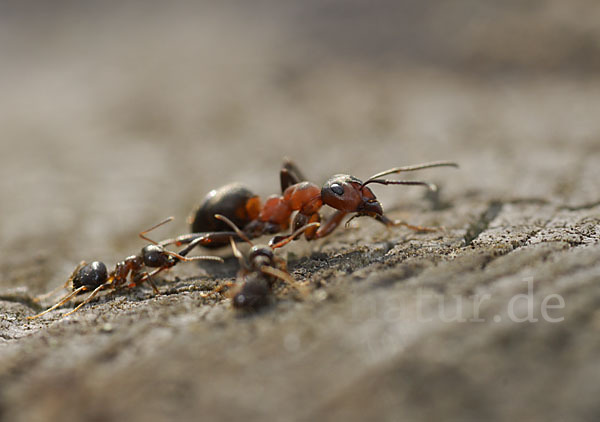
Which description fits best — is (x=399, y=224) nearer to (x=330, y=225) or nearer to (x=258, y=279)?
(x=330, y=225)

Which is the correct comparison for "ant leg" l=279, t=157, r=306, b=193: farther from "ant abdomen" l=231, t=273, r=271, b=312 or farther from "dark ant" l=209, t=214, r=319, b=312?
"ant abdomen" l=231, t=273, r=271, b=312

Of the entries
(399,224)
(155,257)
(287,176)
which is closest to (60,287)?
(155,257)

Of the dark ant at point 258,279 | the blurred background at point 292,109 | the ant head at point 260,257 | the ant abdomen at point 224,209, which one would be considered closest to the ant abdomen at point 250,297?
the dark ant at point 258,279

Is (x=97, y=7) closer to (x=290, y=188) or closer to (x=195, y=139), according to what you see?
(x=195, y=139)

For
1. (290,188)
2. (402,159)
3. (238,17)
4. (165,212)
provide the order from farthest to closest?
(238,17)
(402,159)
(165,212)
(290,188)

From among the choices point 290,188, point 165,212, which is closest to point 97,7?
point 165,212

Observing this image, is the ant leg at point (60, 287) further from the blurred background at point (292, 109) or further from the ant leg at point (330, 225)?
the ant leg at point (330, 225)
